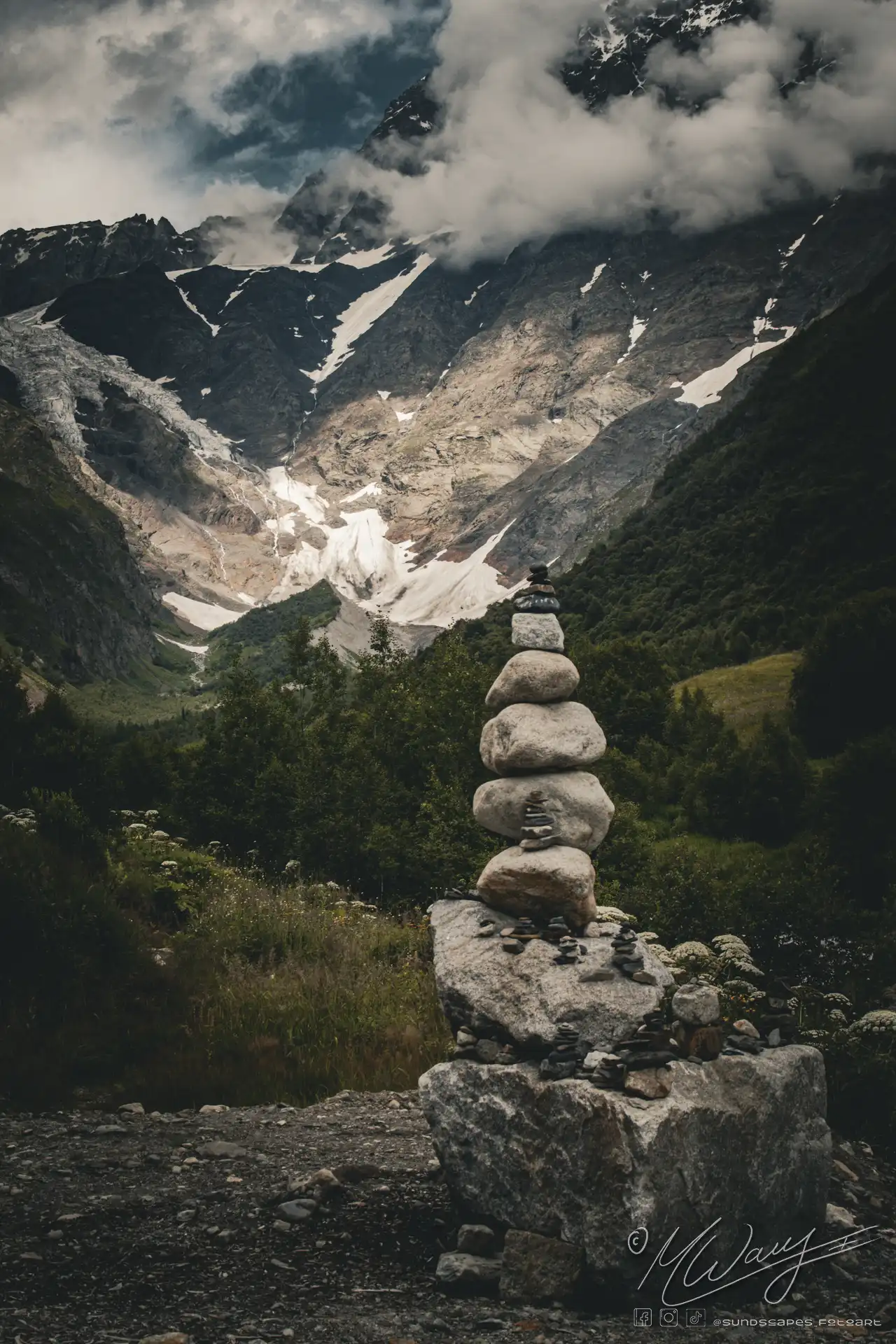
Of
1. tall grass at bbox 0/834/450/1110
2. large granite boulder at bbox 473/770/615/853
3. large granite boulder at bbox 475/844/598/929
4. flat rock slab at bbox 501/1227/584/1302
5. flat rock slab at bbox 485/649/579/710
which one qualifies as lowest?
flat rock slab at bbox 501/1227/584/1302

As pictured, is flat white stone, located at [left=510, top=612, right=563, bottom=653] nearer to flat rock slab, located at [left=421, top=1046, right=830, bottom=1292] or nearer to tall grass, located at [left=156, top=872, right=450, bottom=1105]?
flat rock slab, located at [left=421, top=1046, right=830, bottom=1292]

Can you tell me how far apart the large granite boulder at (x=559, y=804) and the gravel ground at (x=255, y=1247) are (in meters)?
4.46

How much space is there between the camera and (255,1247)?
9.99 m

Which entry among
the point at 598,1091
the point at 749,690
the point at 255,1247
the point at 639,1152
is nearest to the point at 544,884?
the point at 598,1091

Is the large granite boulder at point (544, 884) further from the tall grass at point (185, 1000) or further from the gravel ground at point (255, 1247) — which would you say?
the tall grass at point (185, 1000)

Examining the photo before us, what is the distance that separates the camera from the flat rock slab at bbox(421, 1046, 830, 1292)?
955 centimetres

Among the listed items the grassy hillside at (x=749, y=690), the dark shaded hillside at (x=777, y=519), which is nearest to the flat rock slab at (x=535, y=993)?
the grassy hillside at (x=749, y=690)

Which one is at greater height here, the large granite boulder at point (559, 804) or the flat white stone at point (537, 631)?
the flat white stone at point (537, 631)

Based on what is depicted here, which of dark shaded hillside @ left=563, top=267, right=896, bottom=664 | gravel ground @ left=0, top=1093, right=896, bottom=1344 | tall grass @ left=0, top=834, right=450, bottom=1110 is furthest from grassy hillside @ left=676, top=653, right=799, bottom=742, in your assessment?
gravel ground @ left=0, top=1093, right=896, bottom=1344

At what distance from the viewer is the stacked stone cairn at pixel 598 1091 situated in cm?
964

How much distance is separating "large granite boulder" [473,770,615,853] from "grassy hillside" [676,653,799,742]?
145ft

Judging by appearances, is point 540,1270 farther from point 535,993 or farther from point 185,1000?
point 185,1000

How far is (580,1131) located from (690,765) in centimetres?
4590

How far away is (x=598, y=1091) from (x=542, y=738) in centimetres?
531
